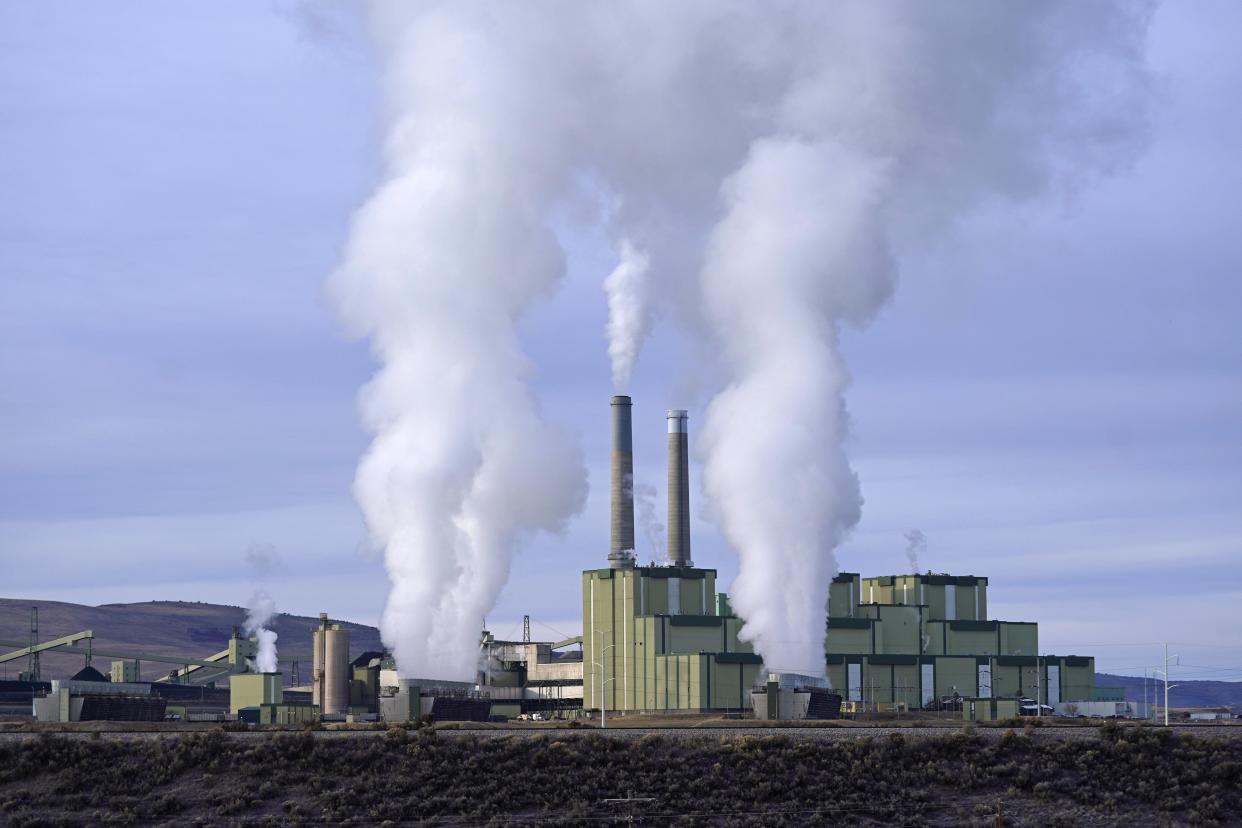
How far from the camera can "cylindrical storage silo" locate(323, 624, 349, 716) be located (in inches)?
5103

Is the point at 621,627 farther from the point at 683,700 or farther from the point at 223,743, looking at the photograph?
the point at 223,743

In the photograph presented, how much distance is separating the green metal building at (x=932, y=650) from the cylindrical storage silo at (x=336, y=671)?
122 ft

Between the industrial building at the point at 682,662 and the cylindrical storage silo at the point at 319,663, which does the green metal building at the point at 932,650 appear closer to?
the industrial building at the point at 682,662

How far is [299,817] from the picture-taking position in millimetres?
48344

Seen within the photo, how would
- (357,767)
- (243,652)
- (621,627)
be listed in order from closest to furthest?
(357,767), (621,627), (243,652)

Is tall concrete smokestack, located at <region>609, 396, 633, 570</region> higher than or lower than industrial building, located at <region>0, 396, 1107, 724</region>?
higher

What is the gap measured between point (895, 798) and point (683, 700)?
6795cm

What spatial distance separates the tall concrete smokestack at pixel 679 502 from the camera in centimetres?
13438

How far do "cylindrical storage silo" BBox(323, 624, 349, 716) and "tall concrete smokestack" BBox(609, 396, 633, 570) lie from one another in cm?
2199

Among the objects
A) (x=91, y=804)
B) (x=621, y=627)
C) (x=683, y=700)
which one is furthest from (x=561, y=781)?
(x=621, y=627)

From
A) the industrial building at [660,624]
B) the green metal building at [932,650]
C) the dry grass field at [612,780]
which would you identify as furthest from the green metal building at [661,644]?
the dry grass field at [612,780]

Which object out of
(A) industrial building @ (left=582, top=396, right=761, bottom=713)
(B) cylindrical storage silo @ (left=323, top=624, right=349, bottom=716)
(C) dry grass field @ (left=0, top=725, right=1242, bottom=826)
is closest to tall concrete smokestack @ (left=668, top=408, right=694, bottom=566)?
(A) industrial building @ (left=582, top=396, right=761, bottom=713)

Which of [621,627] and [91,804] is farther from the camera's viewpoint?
[621,627]

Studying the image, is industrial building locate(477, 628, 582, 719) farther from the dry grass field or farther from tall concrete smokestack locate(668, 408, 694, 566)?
the dry grass field
